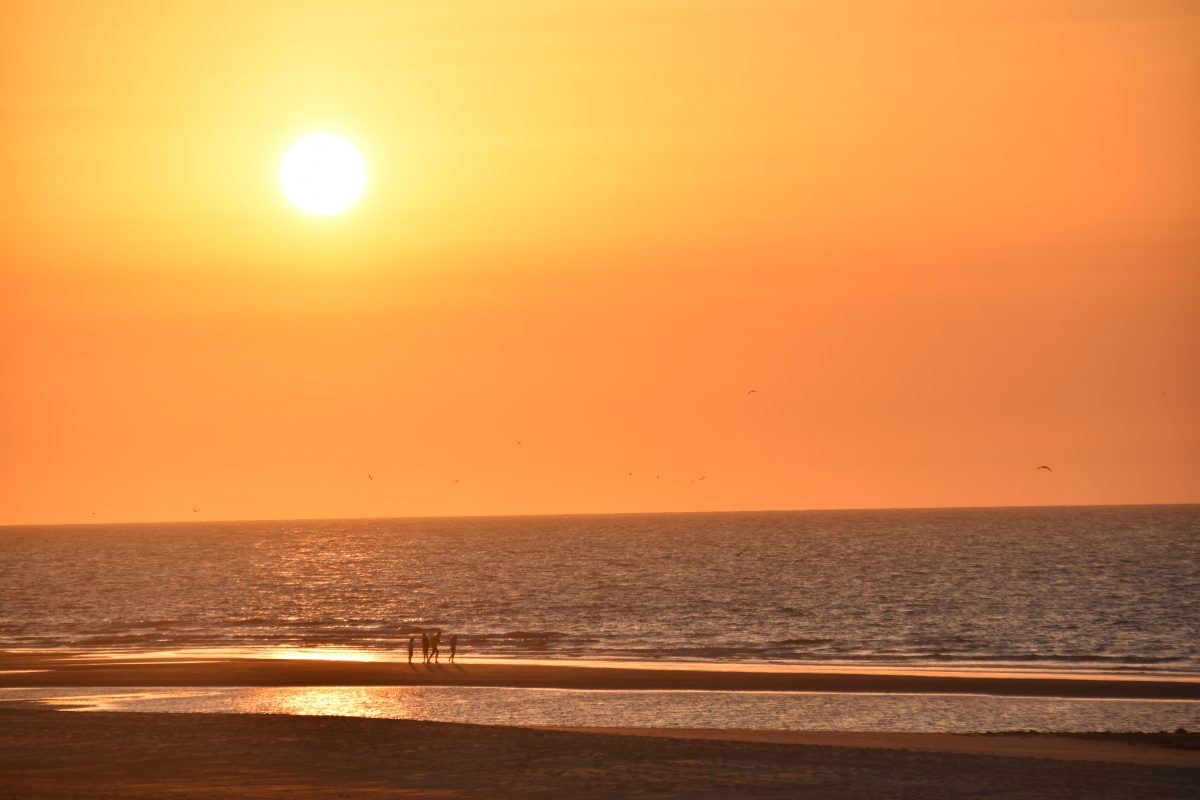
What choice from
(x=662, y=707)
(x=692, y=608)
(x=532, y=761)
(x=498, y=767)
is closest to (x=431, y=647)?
(x=662, y=707)

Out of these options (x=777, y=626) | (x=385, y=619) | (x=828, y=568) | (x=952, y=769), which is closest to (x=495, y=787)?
(x=952, y=769)

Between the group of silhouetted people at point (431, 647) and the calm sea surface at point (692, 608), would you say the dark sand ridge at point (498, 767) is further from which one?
the calm sea surface at point (692, 608)

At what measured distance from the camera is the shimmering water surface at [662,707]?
1663 inches

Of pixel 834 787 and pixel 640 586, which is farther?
pixel 640 586

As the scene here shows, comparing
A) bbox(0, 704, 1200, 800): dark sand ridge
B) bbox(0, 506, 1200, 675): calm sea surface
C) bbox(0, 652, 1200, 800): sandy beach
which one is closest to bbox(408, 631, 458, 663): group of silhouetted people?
bbox(0, 506, 1200, 675): calm sea surface

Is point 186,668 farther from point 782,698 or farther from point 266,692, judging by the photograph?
point 782,698

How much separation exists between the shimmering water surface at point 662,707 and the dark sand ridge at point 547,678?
191 centimetres

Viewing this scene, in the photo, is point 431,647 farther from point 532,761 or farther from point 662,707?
point 532,761

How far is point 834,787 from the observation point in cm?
2852

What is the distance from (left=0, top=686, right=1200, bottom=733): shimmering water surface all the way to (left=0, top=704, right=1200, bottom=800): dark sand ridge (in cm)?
448

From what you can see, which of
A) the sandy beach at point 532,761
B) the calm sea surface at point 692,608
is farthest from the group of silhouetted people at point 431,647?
the sandy beach at point 532,761

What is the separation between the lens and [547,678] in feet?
180

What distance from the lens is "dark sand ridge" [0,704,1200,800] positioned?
91.9 feet

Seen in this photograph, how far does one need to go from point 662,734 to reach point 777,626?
43.4 m
